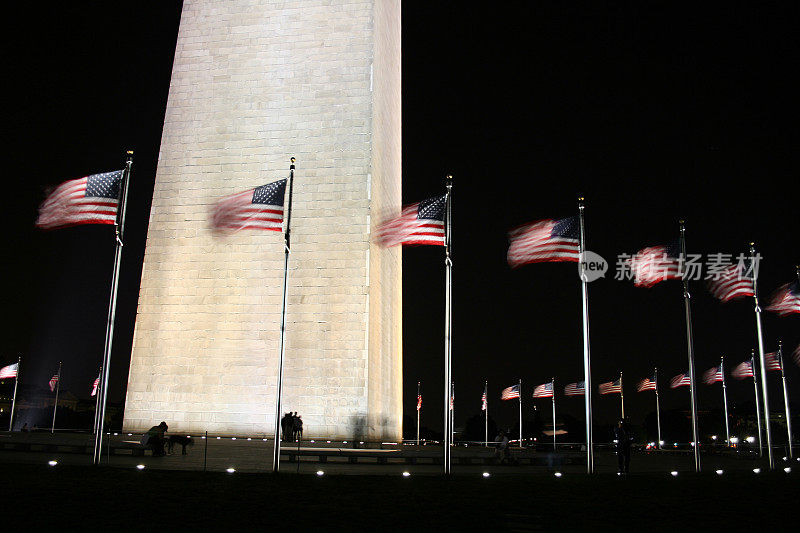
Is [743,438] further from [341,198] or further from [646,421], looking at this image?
[341,198]

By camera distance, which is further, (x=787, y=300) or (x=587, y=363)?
(x=787, y=300)

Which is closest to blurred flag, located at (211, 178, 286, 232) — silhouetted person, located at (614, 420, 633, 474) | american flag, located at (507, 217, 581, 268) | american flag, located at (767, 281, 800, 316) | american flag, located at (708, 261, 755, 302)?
american flag, located at (507, 217, 581, 268)

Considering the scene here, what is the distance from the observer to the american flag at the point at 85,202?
56.5 ft

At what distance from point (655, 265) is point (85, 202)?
1387cm

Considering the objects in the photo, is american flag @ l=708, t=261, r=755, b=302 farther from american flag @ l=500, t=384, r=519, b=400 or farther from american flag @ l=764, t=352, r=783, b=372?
american flag @ l=500, t=384, r=519, b=400

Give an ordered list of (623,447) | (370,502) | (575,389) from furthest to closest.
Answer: (575,389), (623,447), (370,502)

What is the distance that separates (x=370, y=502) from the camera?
1115cm

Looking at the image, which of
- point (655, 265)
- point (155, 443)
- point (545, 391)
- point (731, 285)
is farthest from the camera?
point (545, 391)

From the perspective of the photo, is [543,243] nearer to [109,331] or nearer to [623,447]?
[623,447]

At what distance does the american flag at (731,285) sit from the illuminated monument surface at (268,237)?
11.8 m

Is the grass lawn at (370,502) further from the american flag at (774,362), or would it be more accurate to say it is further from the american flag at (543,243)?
the american flag at (774,362)

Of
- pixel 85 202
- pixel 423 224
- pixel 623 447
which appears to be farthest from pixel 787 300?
pixel 85 202

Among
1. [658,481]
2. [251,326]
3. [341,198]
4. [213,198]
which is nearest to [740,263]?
[658,481]

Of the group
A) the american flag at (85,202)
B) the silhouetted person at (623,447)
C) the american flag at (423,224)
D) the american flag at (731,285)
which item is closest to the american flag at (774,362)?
the american flag at (731,285)
